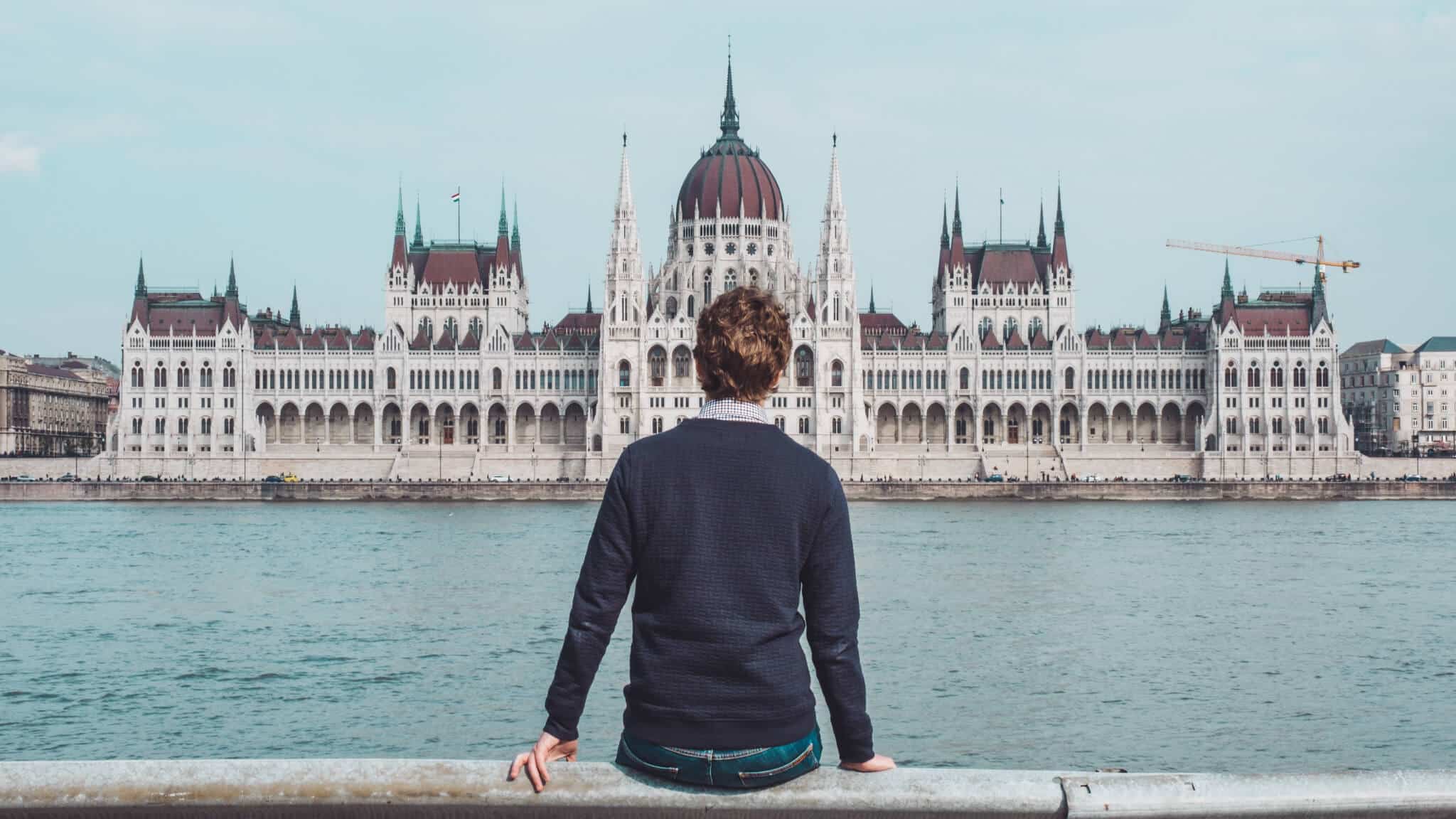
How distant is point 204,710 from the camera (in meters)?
22.5

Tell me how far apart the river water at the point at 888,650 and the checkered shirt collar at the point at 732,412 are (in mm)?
13654

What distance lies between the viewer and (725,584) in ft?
18.6

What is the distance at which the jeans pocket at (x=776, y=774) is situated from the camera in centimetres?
535

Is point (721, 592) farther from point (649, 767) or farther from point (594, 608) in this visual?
point (649, 767)

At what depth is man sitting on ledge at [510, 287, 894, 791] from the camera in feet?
18.2

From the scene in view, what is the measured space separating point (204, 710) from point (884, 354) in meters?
91.5

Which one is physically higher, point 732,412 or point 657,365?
point 657,365

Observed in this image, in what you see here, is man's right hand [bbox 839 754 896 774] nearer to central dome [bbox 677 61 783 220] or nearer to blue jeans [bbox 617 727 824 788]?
blue jeans [bbox 617 727 824 788]

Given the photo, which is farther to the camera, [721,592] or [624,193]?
[624,193]

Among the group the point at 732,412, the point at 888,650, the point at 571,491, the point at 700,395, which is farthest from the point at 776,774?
the point at 700,395

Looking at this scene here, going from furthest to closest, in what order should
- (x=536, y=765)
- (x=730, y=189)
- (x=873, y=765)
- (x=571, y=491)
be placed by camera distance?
(x=730, y=189)
(x=571, y=491)
(x=873, y=765)
(x=536, y=765)

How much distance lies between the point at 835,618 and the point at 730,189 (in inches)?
4444

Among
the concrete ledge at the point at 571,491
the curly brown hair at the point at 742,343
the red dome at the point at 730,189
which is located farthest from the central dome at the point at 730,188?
the curly brown hair at the point at 742,343

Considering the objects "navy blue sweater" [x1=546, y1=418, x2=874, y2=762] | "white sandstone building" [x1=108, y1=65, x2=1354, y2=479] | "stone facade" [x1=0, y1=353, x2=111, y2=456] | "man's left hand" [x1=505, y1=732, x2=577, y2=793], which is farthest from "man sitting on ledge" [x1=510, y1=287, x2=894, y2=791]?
"stone facade" [x1=0, y1=353, x2=111, y2=456]
